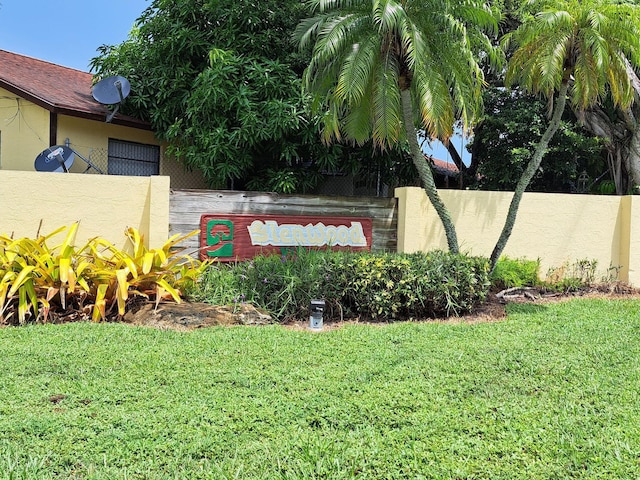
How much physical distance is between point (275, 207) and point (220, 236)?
1.07 meters

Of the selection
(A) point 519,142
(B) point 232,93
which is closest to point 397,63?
(B) point 232,93

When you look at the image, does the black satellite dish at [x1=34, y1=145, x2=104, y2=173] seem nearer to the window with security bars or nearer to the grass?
the window with security bars

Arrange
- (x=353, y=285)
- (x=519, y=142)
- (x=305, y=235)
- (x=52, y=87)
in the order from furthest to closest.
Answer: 1. (x=519, y=142)
2. (x=52, y=87)
3. (x=305, y=235)
4. (x=353, y=285)

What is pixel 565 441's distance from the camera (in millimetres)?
3402

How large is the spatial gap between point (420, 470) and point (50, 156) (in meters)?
9.28

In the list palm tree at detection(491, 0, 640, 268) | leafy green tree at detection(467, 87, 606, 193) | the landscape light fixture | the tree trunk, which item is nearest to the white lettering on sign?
the landscape light fixture

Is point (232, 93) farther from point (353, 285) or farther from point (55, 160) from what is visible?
point (353, 285)

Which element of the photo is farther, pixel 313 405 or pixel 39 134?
pixel 39 134

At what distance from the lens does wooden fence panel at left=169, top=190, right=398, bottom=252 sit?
8070 mm

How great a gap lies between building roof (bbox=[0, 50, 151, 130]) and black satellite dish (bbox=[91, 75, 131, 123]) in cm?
46

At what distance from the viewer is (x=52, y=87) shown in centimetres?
1171

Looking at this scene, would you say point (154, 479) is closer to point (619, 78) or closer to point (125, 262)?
point (125, 262)

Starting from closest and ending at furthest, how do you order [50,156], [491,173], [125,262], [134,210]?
[125,262], [134,210], [50,156], [491,173]

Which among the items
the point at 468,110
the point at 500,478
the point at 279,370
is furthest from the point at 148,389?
the point at 468,110
